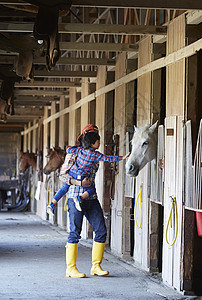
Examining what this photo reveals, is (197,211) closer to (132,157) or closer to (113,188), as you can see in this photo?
(132,157)

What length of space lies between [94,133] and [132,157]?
544 millimetres

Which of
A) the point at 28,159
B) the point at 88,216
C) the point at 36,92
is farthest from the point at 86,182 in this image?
the point at 28,159

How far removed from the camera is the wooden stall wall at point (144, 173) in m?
7.55

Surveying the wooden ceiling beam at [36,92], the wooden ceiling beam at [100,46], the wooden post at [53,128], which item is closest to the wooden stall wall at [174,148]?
the wooden ceiling beam at [100,46]

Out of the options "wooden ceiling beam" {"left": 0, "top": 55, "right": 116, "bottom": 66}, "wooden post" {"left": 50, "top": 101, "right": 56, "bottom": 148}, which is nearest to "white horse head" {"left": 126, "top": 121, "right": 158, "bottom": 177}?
"wooden ceiling beam" {"left": 0, "top": 55, "right": 116, "bottom": 66}

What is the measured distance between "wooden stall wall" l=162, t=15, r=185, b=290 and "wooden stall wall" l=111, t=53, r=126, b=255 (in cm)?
215

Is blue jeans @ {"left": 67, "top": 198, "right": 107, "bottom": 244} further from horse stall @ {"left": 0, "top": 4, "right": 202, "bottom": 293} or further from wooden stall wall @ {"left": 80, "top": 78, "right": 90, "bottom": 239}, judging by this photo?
wooden stall wall @ {"left": 80, "top": 78, "right": 90, "bottom": 239}

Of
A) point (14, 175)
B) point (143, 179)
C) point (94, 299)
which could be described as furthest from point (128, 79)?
point (14, 175)

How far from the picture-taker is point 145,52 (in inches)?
310

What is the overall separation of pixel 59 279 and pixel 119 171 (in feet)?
8.87

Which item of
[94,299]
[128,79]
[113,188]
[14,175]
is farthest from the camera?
[14,175]

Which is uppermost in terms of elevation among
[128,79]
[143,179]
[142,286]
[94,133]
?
[128,79]

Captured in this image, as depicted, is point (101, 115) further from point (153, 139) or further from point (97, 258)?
point (97, 258)

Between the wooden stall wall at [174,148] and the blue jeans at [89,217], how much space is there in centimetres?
77
